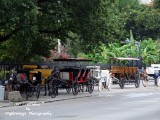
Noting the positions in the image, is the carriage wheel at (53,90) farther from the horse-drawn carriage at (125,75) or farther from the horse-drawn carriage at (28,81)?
the horse-drawn carriage at (125,75)

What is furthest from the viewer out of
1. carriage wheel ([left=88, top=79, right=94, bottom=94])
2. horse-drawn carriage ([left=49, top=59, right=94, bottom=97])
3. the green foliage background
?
carriage wheel ([left=88, top=79, right=94, bottom=94])

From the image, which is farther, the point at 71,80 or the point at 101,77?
the point at 101,77

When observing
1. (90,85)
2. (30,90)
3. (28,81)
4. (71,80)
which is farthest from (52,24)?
(30,90)

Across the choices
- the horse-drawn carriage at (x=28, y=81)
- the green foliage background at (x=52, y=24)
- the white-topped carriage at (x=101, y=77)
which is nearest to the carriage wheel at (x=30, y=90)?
the horse-drawn carriage at (x=28, y=81)

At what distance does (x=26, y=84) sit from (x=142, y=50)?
3379 cm

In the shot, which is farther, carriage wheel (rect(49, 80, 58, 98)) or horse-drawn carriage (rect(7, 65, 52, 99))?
carriage wheel (rect(49, 80, 58, 98))

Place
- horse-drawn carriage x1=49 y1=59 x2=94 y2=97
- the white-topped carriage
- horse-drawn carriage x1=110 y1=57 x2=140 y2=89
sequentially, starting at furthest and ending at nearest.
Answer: horse-drawn carriage x1=110 y1=57 x2=140 y2=89 → the white-topped carriage → horse-drawn carriage x1=49 y1=59 x2=94 y2=97

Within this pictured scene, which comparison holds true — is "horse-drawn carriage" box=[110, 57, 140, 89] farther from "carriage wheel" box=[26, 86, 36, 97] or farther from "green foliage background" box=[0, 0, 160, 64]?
"carriage wheel" box=[26, 86, 36, 97]

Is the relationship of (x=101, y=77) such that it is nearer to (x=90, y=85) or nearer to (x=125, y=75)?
(x=90, y=85)

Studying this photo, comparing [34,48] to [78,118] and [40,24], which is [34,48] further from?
[78,118]

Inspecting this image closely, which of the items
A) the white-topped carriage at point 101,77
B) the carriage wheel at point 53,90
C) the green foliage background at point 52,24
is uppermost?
the green foliage background at point 52,24

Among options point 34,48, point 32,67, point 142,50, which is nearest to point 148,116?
point 32,67

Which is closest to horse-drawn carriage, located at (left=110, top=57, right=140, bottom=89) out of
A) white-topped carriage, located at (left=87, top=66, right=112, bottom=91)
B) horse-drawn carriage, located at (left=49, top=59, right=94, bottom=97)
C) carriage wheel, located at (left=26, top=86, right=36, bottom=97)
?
white-topped carriage, located at (left=87, top=66, right=112, bottom=91)

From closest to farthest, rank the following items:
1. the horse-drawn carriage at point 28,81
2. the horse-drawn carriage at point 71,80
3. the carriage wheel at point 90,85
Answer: the horse-drawn carriage at point 28,81 → the horse-drawn carriage at point 71,80 → the carriage wheel at point 90,85
